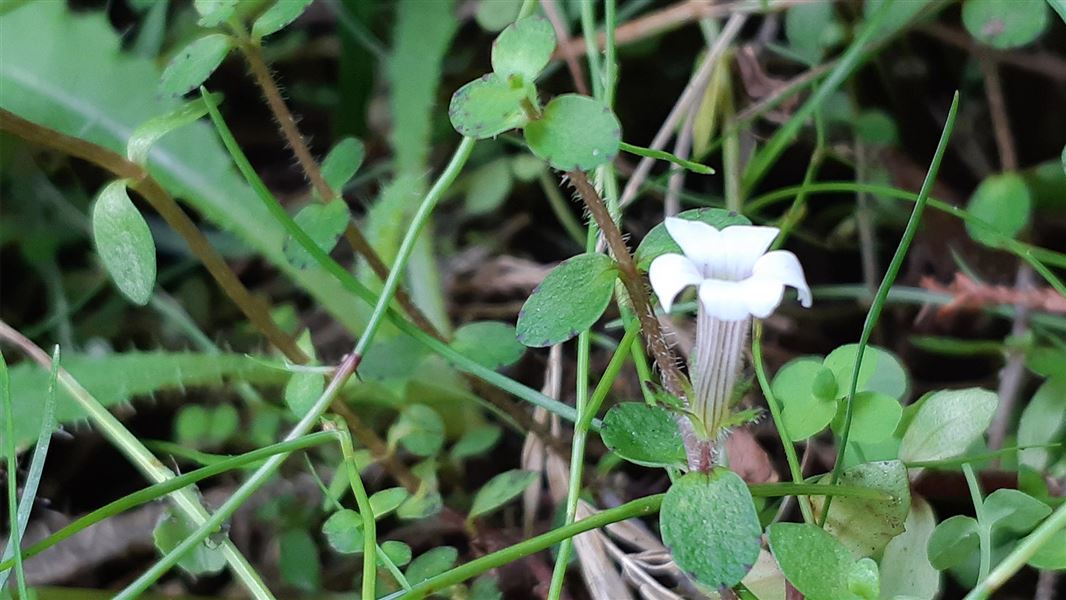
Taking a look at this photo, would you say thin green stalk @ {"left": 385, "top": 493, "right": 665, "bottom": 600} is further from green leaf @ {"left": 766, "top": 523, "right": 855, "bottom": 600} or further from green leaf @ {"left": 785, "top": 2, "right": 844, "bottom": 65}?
green leaf @ {"left": 785, "top": 2, "right": 844, "bottom": 65}

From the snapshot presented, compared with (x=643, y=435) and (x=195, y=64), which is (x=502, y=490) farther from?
(x=195, y=64)

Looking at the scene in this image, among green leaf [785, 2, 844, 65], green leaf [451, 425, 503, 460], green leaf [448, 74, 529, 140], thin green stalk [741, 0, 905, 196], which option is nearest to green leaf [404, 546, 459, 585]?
green leaf [451, 425, 503, 460]

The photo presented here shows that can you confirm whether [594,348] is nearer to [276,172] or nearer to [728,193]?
[728,193]

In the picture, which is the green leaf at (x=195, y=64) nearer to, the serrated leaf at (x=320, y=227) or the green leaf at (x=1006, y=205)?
the serrated leaf at (x=320, y=227)

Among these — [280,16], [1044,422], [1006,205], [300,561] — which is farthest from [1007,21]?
[300,561]

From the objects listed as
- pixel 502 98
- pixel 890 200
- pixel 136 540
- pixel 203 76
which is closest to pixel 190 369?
pixel 136 540

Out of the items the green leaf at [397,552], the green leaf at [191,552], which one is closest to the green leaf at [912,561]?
the green leaf at [397,552]
